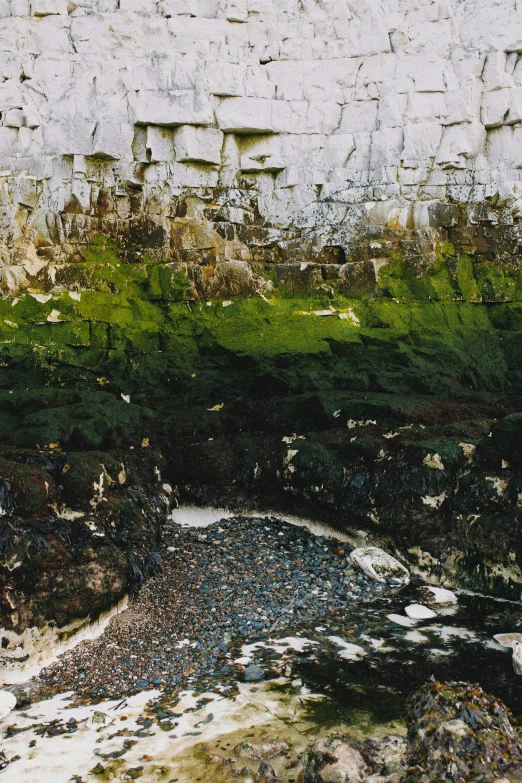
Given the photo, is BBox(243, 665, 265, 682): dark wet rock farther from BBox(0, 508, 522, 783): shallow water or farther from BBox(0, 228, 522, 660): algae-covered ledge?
BBox(0, 228, 522, 660): algae-covered ledge

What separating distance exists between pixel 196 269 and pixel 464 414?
5.02 m

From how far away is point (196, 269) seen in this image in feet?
37.9

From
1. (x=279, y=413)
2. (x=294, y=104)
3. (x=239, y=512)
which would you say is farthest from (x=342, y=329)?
(x=294, y=104)

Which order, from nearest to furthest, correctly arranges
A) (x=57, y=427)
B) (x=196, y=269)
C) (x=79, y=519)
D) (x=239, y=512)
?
1. (x=79, y=519)
2. (x=57, y=427)
3. (x=239, y=512)
4. (x=196, y=269)

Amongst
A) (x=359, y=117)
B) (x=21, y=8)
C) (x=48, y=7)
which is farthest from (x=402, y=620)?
(x=21, y=8)

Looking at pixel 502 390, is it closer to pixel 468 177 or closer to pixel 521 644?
pixel 468 177

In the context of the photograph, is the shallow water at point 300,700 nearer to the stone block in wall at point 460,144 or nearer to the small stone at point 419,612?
the small stone at point 419,612

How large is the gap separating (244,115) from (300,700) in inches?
389

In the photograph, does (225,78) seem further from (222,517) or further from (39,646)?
(39,646)

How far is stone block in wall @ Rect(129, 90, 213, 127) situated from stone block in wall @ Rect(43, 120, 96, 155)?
34.8 inches

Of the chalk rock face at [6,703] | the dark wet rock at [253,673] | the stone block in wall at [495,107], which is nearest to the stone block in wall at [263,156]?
the stone block in wall at [495,107]

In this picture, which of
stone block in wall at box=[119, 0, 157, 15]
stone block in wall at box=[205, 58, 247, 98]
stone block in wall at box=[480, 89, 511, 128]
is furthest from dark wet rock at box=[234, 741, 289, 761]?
stone block in wall at box=[119, 0, 157, 15]

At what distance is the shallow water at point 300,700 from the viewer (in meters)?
4.84

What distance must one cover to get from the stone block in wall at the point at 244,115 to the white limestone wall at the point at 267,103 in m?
0.02
